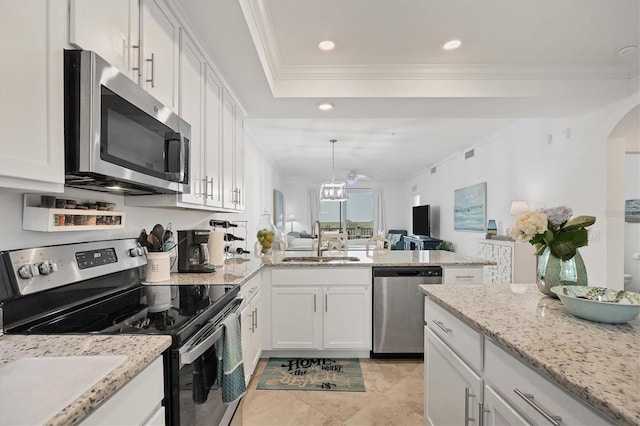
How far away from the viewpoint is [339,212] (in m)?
10.8

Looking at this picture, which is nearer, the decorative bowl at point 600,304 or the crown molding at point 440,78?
the decorative bowl at point 600,304

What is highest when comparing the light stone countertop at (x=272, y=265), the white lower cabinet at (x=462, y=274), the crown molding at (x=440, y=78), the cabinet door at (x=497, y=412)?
the crown molding at (x=440, y=78)

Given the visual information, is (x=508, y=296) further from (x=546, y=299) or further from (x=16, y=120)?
(x=16, y=120)

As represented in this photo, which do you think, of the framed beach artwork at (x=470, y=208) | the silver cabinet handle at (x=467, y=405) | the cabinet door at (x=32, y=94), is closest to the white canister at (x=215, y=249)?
the cabinet door at (x=32, y=94)

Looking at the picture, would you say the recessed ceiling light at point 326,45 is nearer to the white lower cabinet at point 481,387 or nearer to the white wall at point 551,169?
the white lower cabinet at point 481,387

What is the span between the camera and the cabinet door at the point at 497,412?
92 centimetres

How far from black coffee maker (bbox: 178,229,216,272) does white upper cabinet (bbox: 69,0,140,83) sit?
113 centimetres

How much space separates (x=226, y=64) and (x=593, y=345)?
94.5 inches

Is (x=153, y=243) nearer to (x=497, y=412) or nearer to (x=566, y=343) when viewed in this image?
(x=497, y=412)

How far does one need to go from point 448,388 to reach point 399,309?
1.42 metres

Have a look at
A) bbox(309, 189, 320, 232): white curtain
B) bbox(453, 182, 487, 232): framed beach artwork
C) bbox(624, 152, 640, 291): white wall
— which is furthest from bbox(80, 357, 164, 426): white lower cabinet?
bbox(309, 189, 320, 232): white curtain

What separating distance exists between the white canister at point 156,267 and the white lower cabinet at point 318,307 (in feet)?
3.53

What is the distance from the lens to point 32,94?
2.75 feet

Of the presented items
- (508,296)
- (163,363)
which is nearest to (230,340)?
(163,363)
